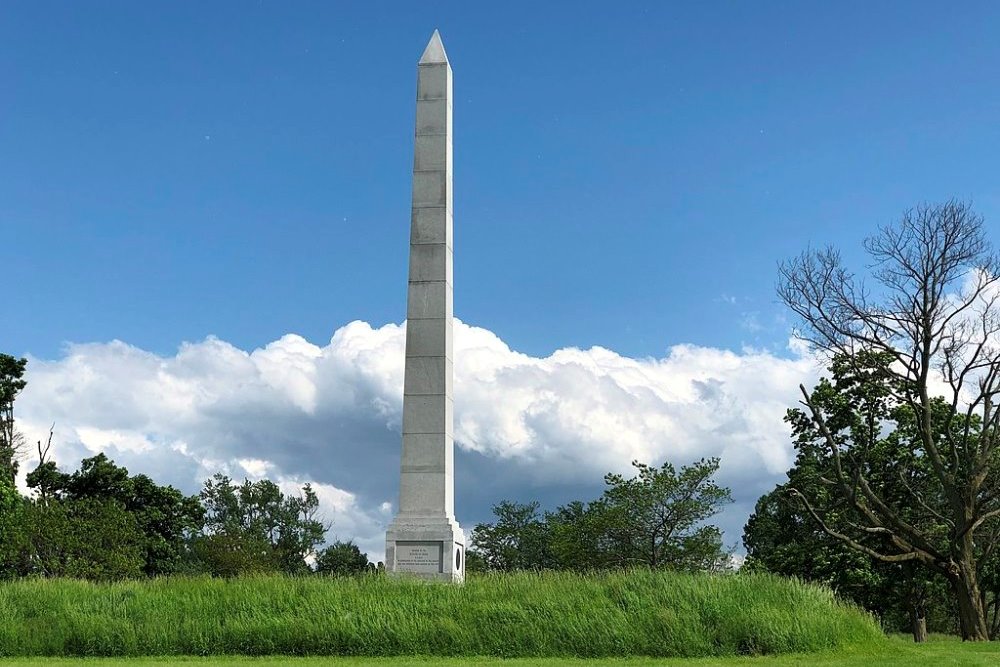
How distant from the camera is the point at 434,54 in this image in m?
25.1

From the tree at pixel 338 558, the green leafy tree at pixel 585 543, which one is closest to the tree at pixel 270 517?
the tree at pixel 338 558

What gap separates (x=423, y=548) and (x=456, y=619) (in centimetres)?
448

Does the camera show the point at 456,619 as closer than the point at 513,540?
Yes

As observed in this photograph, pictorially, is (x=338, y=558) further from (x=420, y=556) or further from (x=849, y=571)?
(x=420, y=556)

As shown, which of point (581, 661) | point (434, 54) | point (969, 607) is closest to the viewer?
point (581, 661)

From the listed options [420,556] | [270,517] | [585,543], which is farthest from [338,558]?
[420,556]

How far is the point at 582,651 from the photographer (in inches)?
666

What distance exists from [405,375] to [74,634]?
8.78 m

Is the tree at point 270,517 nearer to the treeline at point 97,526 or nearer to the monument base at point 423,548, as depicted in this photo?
the treeline at point 97,526

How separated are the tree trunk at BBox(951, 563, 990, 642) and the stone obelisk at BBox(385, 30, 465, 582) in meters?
16.3

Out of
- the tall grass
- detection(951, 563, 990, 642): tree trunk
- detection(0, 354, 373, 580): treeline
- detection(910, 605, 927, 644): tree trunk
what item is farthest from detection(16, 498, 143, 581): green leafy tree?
detection(951, 563, 990, 642): tree trunk

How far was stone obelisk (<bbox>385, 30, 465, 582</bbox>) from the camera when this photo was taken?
72.8ft

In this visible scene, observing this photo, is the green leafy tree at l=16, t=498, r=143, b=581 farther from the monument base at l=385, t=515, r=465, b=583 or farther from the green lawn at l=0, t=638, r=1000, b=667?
the green lawn at l=0, t=638, r=1000, b=667

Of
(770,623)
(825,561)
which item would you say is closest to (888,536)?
(825,561)
